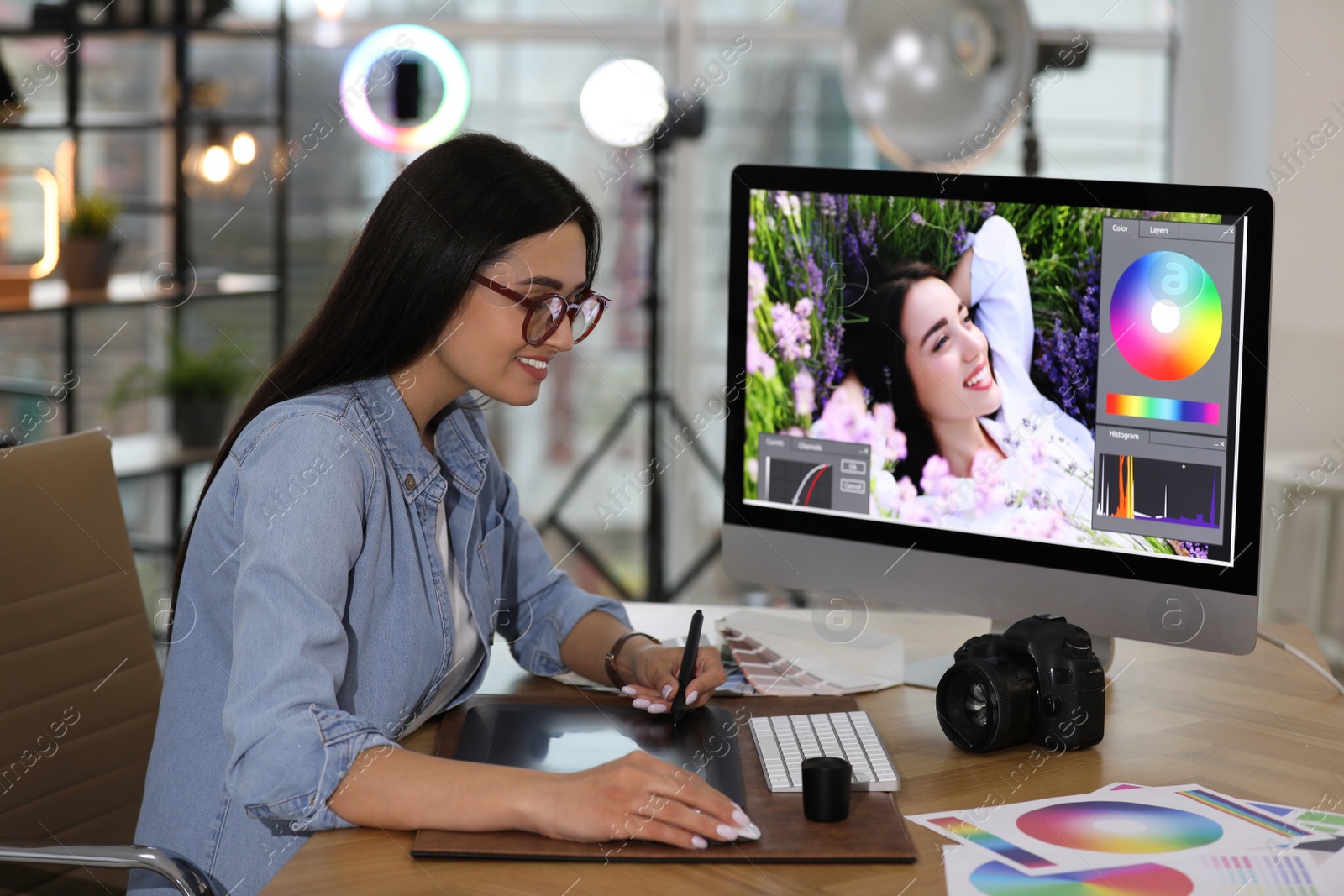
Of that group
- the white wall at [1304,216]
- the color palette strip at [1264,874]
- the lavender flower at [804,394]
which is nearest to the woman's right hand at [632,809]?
the color palette strip at [1264,874]

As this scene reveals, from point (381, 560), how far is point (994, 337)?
0.68 m

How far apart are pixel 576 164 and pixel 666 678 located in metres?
2.89

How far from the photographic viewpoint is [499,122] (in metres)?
3.94

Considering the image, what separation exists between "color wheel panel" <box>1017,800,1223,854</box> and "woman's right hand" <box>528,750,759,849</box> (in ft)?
0.85

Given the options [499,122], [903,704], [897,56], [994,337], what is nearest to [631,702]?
[903,704]

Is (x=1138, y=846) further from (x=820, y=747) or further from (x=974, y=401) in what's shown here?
(x=974, y=401)

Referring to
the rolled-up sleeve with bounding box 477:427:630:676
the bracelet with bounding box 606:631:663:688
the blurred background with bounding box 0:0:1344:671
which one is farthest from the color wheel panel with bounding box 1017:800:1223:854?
the blurred background with bounding box 0:0:1344:671

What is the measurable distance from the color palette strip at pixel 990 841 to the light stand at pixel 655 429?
2.01 m

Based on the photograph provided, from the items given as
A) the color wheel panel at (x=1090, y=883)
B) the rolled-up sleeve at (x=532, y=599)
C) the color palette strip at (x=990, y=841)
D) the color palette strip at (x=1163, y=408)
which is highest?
the color palette strip at (x=1163, y=408)

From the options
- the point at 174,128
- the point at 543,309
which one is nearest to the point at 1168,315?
the point at 543,309

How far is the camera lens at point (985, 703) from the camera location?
3.88 ft

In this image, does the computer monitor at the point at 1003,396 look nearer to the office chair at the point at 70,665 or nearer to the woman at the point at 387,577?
the woman at the point at 387,577

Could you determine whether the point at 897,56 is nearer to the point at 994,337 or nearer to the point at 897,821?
the point at 994,337

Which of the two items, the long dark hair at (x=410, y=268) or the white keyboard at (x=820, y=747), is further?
the long dark hair at (x=410, y=268)
